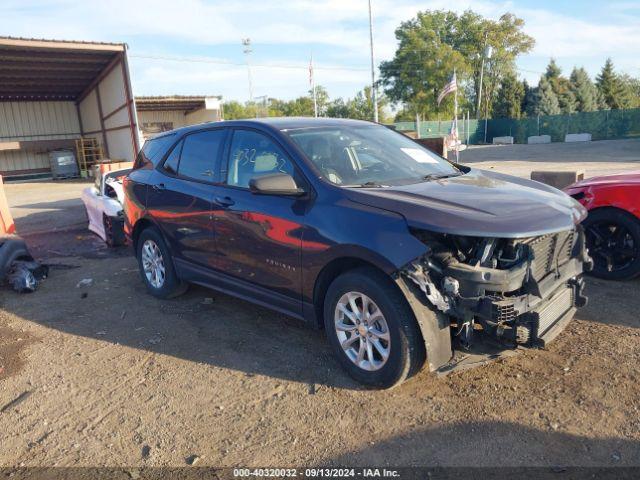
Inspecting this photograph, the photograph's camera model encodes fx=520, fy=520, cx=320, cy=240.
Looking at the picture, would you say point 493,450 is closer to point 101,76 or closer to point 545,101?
point 101,76

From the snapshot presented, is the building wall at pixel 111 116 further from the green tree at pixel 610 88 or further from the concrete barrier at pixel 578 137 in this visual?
the green tree at pixel 610 88

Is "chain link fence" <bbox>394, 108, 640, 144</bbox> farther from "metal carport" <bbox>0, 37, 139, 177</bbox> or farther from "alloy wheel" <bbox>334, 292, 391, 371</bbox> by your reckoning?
"alloy wheel" <bbox>334, 292, 391, 371</bbox>

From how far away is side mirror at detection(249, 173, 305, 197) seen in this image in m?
3.66

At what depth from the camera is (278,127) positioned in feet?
14.1

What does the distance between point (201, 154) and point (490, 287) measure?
3.02 metres

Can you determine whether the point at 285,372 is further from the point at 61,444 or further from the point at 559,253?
the point at 559,253

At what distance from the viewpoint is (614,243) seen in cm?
533

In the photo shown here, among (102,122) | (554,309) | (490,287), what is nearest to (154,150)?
(490,287)

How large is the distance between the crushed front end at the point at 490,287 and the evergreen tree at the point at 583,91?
63076mm

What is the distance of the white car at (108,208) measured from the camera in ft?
27.8

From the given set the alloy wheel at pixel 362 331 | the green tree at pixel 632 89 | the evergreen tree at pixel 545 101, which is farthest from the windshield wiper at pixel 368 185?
the green tree at pixel 632 89

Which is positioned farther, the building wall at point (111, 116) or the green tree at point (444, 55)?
the green tree at point (444, 55)

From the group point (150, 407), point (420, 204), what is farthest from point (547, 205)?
point (150, 407)

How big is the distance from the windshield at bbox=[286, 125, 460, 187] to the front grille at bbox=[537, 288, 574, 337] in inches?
51.2
